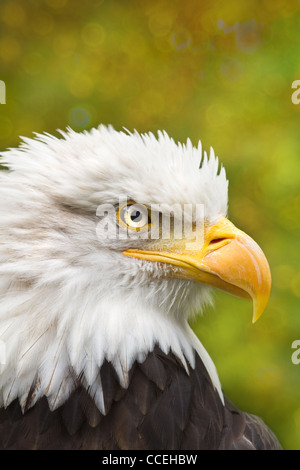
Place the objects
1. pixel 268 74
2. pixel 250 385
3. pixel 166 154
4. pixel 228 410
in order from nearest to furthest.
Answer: pixel 166 154, pixel 228 410, pixel 250 385, pixel 268 74

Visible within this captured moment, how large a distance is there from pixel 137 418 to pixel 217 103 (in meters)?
2.41

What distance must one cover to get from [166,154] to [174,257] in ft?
0.99

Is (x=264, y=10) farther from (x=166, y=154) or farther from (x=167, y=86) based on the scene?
(x=166, y=154)

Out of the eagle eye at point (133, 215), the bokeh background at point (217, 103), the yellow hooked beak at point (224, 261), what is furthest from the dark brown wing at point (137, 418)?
the bokeh background at point (217, 103)

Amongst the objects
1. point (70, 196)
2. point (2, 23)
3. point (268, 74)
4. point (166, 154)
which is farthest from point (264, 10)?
point (70, 196)

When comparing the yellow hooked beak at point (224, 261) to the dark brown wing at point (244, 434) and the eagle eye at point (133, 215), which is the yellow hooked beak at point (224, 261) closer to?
the eagle eye at point (133, 215)

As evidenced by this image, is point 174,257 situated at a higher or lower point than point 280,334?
higher

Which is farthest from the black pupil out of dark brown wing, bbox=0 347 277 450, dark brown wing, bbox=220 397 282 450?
dark brown wing, bbox=220 397 282 450

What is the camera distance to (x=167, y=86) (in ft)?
11.2

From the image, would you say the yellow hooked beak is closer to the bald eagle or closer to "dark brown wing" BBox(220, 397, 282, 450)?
the bald eagle

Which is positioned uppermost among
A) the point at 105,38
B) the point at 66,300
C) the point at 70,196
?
the point at 105,38

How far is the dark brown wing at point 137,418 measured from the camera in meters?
1.41

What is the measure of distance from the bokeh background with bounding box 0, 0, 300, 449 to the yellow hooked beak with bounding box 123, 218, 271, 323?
5.73 feet

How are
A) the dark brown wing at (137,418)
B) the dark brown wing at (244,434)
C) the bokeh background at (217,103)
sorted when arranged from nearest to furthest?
the dark brown wing at (137,418) < the dark brown wing at (244,434) < the bokeh background at (217,103)
